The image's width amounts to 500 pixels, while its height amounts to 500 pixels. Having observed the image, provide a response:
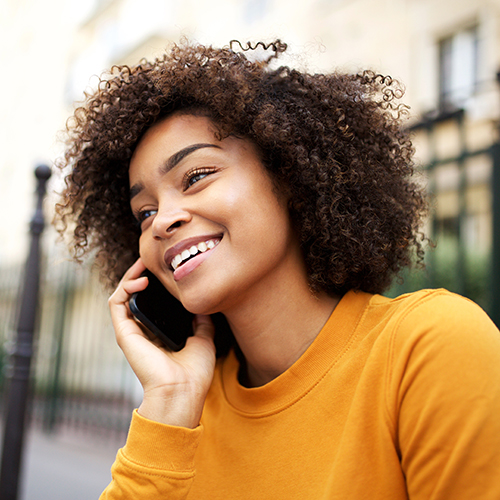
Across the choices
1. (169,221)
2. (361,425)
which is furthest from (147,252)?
(361,425)

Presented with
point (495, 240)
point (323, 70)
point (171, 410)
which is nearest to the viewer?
point (171, 410)

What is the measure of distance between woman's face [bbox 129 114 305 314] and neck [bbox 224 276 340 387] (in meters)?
0.04

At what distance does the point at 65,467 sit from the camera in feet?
16.9

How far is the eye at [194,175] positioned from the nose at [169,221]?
101 mm

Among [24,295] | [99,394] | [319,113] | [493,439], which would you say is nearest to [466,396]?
[493,439]

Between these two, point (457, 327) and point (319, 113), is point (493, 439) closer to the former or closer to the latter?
point (457, 327)

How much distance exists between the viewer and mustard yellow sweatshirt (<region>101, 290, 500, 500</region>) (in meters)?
1.17

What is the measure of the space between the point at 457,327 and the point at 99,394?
19.8 feet

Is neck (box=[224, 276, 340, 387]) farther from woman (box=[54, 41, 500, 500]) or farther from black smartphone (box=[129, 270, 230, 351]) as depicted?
black smartphone (box=[129, 270, 230, 351])

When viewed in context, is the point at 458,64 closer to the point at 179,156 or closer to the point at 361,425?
the point at 179,156

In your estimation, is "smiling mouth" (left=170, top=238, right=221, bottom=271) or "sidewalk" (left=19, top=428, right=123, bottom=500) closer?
"smiling mouth" (left=170, top=238, right=221, bottom=271)

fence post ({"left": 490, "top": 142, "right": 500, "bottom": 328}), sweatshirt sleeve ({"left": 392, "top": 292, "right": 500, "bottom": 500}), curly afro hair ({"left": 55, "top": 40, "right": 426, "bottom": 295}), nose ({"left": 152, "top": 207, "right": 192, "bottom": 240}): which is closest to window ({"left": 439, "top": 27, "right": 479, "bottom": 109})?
fence post ({"left": 490, "top": 142, "right": 500, "bottom": 328})

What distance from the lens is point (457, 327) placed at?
49.8 inches

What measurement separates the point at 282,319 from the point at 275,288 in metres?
0.11
